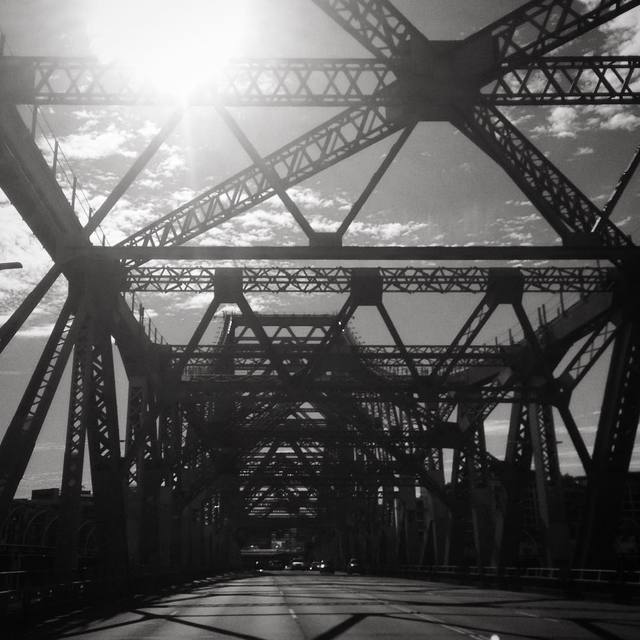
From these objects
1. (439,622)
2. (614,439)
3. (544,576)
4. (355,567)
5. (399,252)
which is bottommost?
(439,622)

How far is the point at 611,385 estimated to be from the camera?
2286cm

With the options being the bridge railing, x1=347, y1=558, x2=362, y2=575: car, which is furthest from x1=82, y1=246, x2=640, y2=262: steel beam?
x1=347, y1=558, x2=362, y2=575: car

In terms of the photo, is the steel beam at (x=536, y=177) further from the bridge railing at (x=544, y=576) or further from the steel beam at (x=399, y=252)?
the bridge railing at (x=544, y=576)

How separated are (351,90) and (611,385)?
1146 centimetres

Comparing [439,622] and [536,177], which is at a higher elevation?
[536,177]

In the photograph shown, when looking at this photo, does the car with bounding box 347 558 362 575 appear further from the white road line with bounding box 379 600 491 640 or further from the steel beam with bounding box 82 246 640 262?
the steel beam with bounding box 82 246 640 262

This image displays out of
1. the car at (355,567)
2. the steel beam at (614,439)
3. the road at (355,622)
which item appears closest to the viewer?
the road at (355,622)

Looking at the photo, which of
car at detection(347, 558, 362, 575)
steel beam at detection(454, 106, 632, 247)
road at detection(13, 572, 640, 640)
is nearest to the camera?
road at detection(13, 572, 640, 640)

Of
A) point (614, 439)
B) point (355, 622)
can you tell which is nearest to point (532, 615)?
point (355, 622)

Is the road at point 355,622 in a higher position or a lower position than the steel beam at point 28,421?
lower

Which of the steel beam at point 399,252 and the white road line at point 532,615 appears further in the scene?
the steel beam at point 399,252

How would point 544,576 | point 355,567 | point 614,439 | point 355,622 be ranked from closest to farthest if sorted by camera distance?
point 355,622
point 614,439
point 544,576
point 355,567

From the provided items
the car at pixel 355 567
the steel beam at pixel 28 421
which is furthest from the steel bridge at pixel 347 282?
the car at pixel 355 567

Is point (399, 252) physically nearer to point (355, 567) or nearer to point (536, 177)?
point (536, 177)
